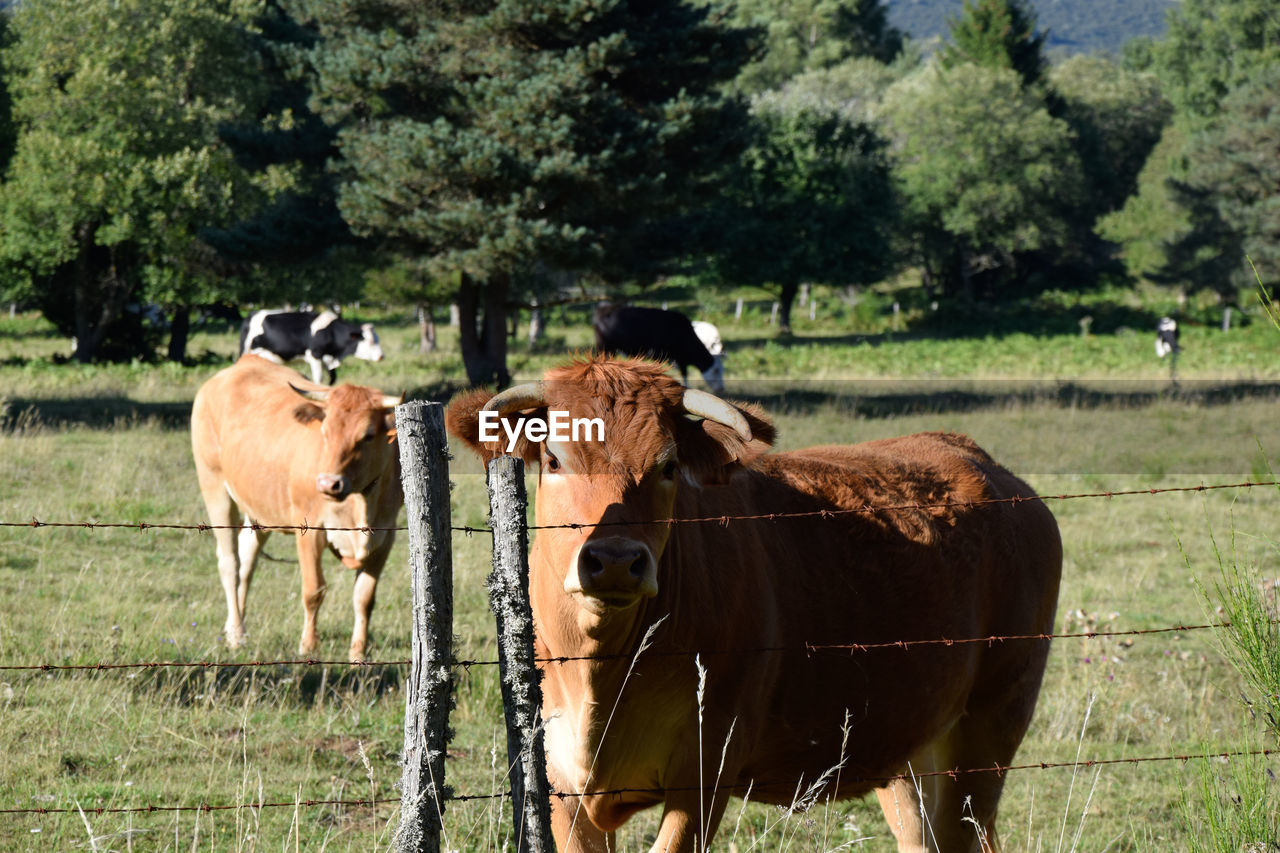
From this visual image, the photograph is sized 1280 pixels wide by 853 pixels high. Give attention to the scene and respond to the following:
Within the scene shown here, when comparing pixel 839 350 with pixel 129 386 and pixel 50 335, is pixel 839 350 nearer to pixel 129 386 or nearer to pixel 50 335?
pixel 129 386

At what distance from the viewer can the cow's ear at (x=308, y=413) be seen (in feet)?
26.4

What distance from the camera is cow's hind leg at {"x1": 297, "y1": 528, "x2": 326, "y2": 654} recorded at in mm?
7348

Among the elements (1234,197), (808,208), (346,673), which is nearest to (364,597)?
(346,673)

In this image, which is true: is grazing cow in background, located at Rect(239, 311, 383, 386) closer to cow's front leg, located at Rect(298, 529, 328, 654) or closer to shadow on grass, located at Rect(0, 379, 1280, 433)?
shadow on grass, located at Rect(0, 379, 1280, 433)

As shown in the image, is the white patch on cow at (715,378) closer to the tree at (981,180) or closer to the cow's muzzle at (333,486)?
the cow's muzzle at (333,486)

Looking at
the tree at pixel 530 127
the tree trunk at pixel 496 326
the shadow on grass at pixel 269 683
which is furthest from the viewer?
the tree trunk at pixel 496 326

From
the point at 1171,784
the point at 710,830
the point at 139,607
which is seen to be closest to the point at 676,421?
the point at 710,830

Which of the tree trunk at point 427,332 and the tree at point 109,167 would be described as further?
the tree trunk at point 427,332

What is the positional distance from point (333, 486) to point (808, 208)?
4211 centimetres

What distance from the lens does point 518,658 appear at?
9.36 feet

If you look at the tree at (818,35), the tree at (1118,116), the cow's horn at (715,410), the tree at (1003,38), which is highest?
the tree at (818,35)

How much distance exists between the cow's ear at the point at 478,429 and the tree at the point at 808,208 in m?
42.6

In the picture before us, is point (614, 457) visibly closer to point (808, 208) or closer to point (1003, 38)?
point (808, 208)

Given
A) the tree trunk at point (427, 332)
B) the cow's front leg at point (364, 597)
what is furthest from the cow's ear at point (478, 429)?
the tree trunk at point (427, 332)
